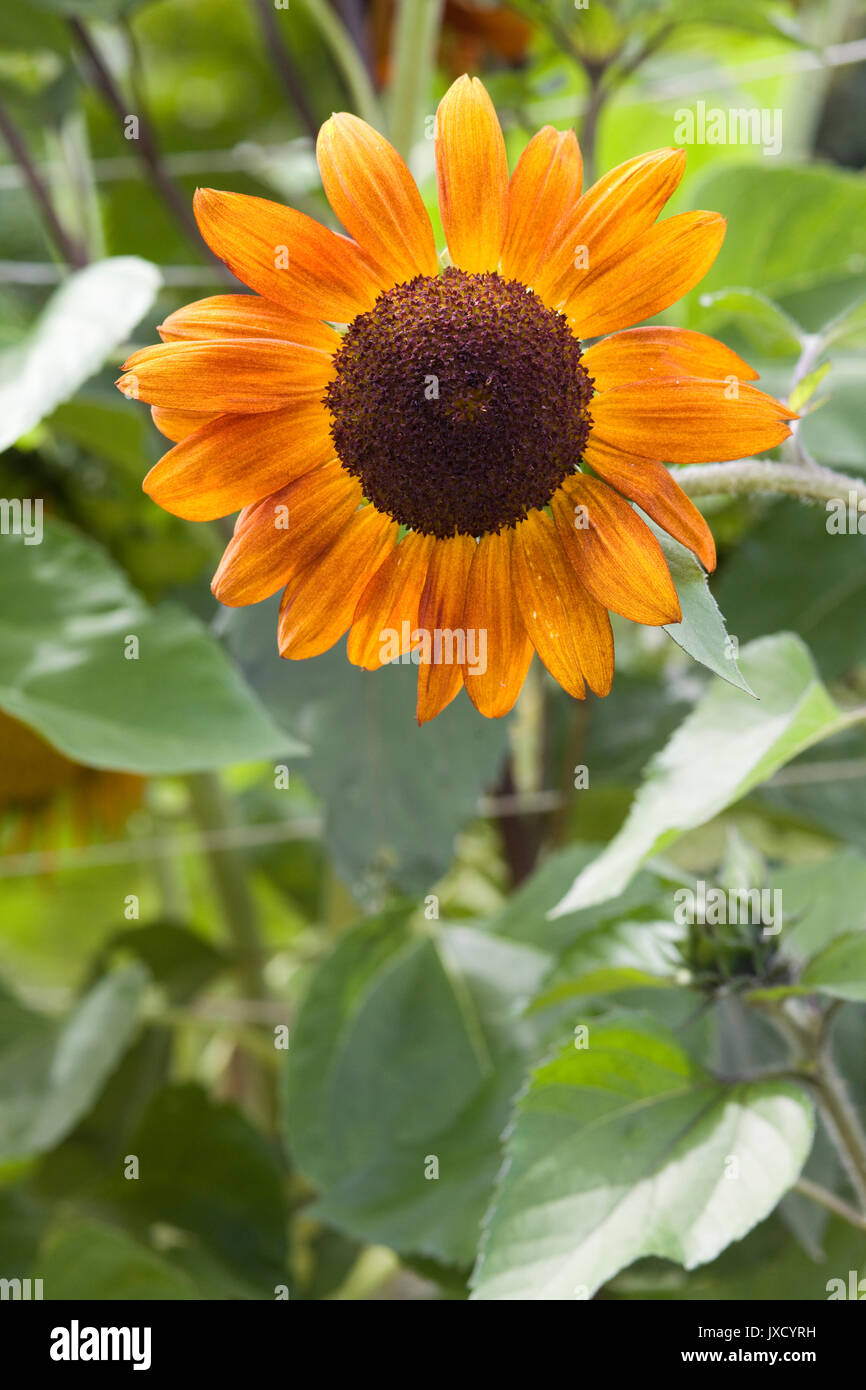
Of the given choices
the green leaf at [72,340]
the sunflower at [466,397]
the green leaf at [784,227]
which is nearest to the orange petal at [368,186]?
the sunflower at [466,397]

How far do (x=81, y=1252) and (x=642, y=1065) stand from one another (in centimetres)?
18

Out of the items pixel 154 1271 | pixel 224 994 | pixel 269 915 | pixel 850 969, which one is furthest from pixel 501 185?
pixel 269 915

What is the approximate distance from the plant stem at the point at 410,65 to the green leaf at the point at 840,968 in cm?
23

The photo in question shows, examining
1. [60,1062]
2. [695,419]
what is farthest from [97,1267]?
[695,419]

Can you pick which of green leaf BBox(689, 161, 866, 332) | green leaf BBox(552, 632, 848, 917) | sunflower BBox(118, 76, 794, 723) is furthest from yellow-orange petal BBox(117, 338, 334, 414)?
green leaf BBox(689, 161, 866, 332)

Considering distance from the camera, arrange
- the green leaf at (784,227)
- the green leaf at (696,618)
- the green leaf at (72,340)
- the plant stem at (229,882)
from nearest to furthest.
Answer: the green leaf at (696,618), the green leaf at (72,340), the green leaf at (784,227), the plant stem at (229,882)

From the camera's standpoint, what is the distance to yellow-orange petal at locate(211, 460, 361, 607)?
0.18 m

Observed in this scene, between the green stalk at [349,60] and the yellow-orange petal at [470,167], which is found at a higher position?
the green stalk at [349,60]

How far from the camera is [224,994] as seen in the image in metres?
0.55

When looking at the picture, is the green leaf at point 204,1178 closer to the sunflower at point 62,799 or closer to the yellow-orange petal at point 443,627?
the sunflower at point 62,799

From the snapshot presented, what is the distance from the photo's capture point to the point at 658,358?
0.17 metres

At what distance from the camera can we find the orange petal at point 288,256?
0.55ft

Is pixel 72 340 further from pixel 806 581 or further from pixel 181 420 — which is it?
pixel 806 581
